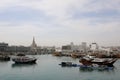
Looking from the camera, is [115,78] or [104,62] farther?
[104,62]

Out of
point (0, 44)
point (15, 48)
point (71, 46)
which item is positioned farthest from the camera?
point (71, 46)

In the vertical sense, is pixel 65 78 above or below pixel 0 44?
below

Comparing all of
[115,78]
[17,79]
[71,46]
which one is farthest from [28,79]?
[71,46]

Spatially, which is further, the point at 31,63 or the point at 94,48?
the point at 94,48

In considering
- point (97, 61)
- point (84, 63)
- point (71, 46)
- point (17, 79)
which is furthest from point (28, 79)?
point (71, 46)

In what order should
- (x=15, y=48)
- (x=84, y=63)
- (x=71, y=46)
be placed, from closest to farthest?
(x=84, y=63) → (x=15, y=48) → (x=71, y=46)

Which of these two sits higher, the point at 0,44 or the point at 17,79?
the point at 0,44

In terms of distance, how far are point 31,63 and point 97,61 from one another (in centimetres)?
1131

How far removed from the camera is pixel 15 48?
125 m

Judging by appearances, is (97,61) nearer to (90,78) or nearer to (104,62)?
(104,62)

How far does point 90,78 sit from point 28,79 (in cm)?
571

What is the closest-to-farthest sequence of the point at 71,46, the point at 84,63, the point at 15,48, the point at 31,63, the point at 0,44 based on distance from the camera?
the point at 84,63, the point at 31,63, the point at 0,44, the point at 15,48, the point at 71,46

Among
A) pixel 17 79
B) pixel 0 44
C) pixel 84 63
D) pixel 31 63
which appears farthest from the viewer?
pixel 0 44

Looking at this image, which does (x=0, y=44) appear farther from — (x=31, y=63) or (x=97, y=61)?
(x=97, y=61)
